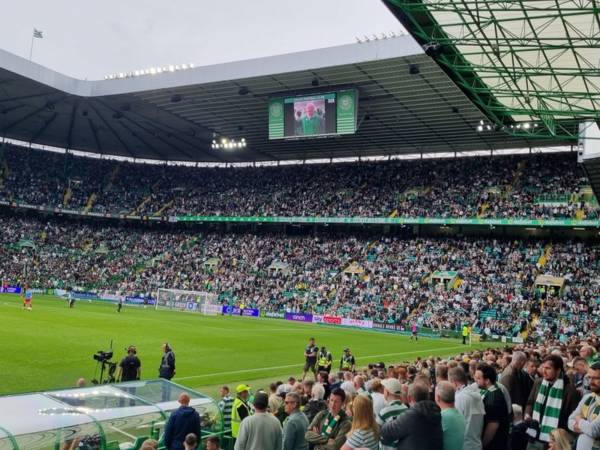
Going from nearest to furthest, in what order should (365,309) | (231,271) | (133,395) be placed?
(133,395)
(365,309)
(231,271)

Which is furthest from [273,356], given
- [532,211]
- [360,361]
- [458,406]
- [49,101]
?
[49,101]

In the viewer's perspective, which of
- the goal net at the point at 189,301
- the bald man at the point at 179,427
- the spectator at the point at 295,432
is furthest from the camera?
the goal net at the point at 189,301

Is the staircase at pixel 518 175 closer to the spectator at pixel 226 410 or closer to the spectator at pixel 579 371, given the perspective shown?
the spectator at pixel 579 371

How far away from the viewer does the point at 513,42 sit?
65.1ft

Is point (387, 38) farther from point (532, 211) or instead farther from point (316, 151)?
point (316, 151)

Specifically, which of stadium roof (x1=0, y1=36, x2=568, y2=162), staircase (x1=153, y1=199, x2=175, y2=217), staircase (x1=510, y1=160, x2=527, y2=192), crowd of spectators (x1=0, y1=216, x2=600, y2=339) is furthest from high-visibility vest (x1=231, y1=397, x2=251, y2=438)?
staircase (x1=153, y1=199, x2=175, y2=217)

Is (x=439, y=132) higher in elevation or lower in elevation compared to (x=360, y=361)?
higher

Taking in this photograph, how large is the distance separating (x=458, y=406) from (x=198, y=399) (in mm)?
5053

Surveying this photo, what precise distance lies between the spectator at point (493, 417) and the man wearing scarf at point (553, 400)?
109cm

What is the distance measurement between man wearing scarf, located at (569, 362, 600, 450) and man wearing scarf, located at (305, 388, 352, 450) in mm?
2362

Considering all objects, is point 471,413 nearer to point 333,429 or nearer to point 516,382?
point 333,429

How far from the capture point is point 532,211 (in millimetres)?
48125

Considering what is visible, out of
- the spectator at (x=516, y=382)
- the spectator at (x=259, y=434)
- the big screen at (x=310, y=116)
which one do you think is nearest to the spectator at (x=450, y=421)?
the spectator at (x=259, y=434)

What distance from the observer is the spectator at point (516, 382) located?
8.95 m
